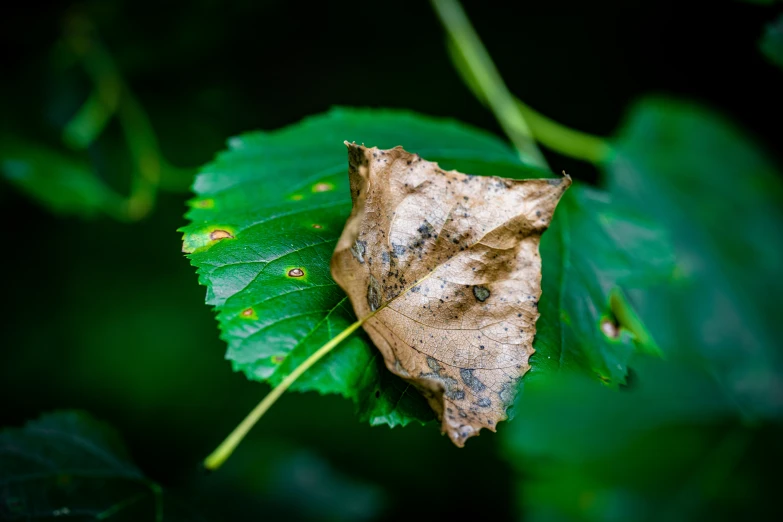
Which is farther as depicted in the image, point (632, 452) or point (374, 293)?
point (632, 452)

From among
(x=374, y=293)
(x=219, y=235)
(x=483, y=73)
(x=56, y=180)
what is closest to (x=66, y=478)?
(x=219, y=235)

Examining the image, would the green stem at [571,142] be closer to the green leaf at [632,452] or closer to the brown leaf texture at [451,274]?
the green leaf at [632,452]

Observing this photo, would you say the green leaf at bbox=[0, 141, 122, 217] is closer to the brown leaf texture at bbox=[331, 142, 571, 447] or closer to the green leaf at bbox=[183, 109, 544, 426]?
the green leaf at bbox=[183, 109, 544, 426]

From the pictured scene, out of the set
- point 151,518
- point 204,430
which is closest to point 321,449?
point 204,430

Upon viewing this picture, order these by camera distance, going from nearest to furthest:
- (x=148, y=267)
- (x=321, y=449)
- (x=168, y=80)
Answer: (x=168, y=80)
(x=321, y=449)
(x=148, y=267)

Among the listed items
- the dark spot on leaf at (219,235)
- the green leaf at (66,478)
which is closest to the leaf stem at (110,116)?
the green leaf at (66,478)

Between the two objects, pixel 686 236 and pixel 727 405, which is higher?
pixel 686 236

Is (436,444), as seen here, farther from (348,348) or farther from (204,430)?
(348,348)

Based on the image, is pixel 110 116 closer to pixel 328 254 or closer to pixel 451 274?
pixel 328 254
